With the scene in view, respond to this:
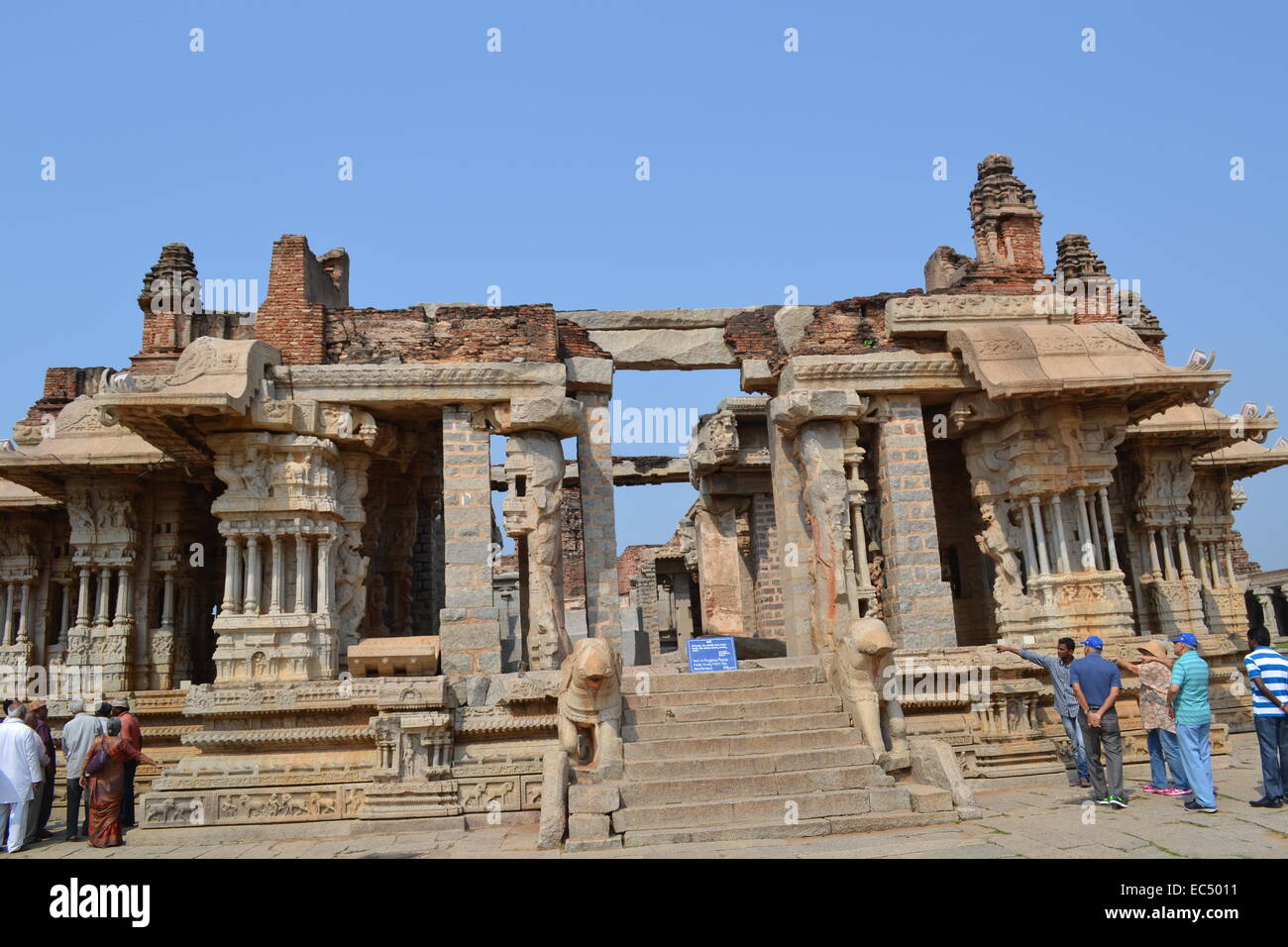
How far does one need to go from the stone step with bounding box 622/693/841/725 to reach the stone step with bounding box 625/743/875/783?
896 millimetres

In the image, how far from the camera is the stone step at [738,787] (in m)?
8.47

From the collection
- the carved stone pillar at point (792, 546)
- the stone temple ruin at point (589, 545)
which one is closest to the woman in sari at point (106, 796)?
the stone temple ruin at point (589, 545)

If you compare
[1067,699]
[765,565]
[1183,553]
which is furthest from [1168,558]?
[1067,699]

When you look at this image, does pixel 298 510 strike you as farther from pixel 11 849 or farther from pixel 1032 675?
pixel 1032 675

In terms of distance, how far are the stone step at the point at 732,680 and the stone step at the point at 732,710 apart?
1.84ft

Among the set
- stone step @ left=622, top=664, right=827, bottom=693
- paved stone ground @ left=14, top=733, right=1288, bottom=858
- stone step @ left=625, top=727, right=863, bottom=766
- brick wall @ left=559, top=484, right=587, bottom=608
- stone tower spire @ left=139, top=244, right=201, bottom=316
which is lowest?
paved stone ground @ left=14, top=733, right=1288, bottom=858

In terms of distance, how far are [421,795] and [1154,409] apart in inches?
410

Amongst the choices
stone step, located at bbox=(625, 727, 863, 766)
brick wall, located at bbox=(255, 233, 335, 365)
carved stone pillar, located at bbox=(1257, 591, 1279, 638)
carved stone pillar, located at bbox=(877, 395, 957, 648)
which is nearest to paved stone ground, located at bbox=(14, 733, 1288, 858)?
stone step, located at bbox=(625, 727, 863, 766)

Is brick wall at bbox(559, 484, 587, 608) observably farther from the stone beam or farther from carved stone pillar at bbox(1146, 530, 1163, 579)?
carved stone pillar at bbox(1146, 530, 1163, 579)

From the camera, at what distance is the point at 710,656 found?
37.3 ft

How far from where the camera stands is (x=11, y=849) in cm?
904

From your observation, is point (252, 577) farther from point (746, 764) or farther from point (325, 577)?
point (746, 764)

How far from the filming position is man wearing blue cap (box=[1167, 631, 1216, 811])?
8008 mm
